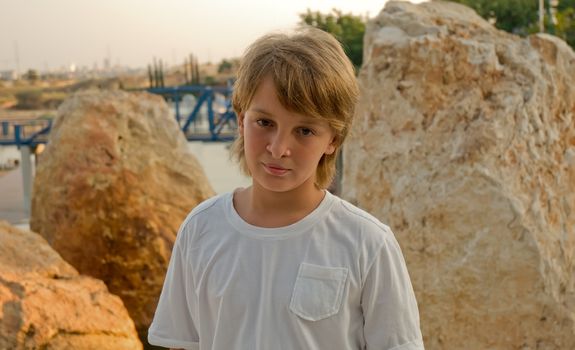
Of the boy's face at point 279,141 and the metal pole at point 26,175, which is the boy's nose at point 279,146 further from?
the metal pole at point 26,175

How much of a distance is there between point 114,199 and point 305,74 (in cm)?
363

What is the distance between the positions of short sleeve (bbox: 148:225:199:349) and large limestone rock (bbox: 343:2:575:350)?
1803mm

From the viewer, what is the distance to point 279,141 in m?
1.53

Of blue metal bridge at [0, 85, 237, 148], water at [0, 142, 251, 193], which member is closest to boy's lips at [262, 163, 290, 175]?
water at [0, 142, 251, 193]

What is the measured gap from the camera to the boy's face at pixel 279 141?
1529 millimetres

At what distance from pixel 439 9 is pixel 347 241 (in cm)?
279

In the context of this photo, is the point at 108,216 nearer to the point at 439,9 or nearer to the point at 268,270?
the point at 439,9

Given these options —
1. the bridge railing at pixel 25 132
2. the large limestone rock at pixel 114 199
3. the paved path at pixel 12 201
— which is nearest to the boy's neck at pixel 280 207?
the large limestone rock at pixel 114 199

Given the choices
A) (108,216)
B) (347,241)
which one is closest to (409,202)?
(347,241)

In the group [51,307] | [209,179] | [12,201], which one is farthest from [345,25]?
[51,307]

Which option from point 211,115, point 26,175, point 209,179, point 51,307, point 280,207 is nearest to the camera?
point 280,207

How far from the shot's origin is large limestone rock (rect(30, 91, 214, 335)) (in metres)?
4.93

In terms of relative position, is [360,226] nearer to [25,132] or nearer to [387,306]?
[387,306]

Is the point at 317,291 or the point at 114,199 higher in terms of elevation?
the point at 317,291
